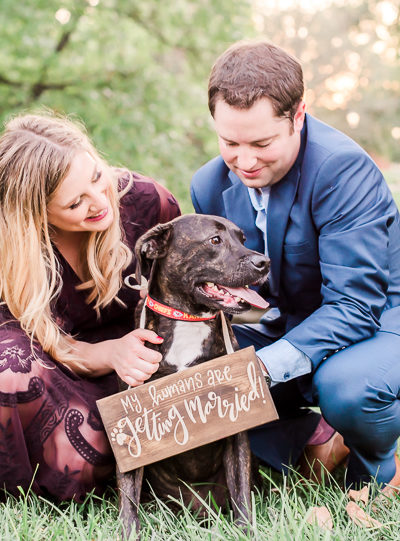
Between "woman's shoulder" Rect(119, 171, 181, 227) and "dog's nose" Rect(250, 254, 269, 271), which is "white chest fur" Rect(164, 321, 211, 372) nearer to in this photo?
"dog's nose" Rect(250, 254, 269, 271)

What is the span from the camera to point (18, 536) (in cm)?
248

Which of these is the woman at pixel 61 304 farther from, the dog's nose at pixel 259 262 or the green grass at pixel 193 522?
the dog's nose at pixel 259 262

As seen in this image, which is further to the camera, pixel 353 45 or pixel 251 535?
pixel 353 45

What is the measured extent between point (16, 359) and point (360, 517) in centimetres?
164

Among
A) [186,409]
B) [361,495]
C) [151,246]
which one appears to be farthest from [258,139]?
[361,495]

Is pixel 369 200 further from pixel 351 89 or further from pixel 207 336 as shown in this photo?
pixel 351 89

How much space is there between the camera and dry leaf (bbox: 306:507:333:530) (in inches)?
96.0

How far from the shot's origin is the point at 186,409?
2682 mm

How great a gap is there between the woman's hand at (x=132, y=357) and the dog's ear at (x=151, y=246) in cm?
27

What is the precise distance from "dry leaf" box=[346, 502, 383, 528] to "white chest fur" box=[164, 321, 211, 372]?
94 cm

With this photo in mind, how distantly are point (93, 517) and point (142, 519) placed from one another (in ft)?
0.76

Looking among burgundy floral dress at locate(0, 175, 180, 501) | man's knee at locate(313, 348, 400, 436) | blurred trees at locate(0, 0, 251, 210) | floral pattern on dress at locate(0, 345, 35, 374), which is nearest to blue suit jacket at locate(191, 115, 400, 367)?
man's knee at locate(313, 348, 400, 436)

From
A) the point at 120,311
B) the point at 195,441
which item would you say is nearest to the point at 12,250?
the point at 120,311

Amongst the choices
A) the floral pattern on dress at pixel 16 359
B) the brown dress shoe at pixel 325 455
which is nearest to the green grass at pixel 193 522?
the brown dress shoe at pixel 325 455
